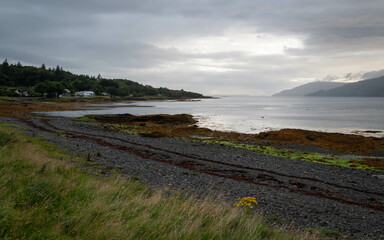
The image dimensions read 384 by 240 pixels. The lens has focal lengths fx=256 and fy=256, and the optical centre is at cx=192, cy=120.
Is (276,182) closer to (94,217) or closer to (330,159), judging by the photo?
(330,159)

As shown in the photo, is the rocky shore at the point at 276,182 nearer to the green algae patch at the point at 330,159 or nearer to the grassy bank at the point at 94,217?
the green algae patch at the point at 330,159

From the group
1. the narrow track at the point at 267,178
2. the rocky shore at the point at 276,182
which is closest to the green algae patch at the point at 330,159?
the rocky shore at the point at 276,182

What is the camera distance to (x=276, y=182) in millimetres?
17453

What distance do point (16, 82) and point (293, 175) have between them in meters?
186

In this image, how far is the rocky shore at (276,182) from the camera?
11.6 metres

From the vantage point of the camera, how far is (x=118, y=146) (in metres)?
27.1

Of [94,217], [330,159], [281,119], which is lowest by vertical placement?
[330,159]

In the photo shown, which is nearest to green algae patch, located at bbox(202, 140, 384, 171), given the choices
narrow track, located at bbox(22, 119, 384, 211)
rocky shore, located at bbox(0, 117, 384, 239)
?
rocky shore, located at bbox(0, 117, 384, 239)

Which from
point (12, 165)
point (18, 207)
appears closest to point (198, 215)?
point (18, 207)

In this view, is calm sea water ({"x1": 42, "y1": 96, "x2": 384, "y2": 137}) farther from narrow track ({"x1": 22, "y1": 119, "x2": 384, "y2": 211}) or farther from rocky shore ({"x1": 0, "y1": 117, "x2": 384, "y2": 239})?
narrow track ({"x1": 22, "y1": 119, "x2": 384, "y2": 211})

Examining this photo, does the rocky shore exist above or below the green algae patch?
above

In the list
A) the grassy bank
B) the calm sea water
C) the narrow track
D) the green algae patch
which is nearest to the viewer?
the grassy bank

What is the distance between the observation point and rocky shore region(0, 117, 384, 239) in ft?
38.0

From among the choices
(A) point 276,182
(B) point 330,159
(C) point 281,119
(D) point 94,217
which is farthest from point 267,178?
(C) point 281,119
